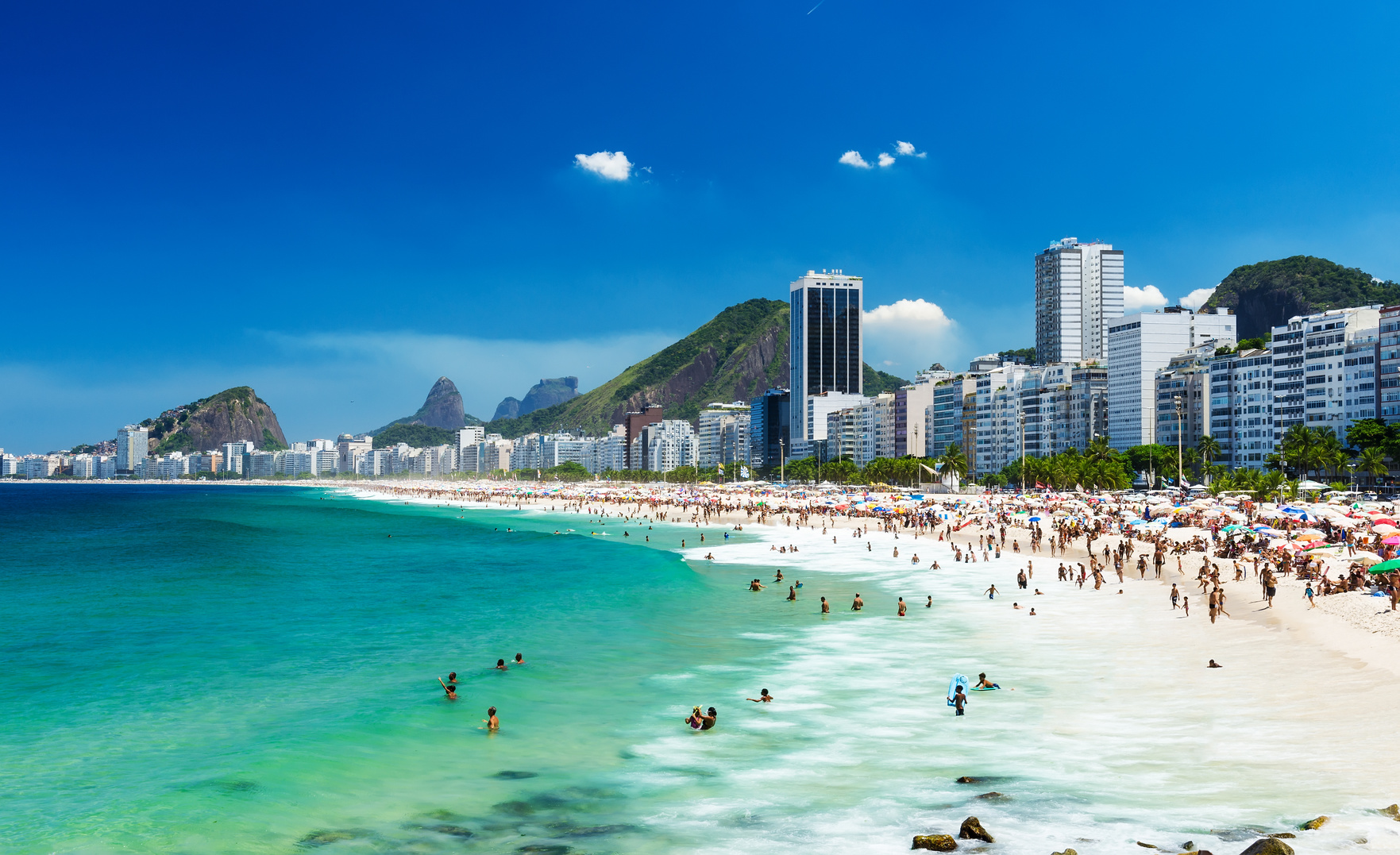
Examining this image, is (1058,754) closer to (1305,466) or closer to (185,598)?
(185,598)

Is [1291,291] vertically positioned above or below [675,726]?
above

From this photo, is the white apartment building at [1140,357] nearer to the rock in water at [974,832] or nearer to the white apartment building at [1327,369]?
the white apartment building at [1327,369]

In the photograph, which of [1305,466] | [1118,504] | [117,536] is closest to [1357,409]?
[1305,466]

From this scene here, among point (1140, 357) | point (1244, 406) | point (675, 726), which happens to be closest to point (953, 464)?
point (1140, 357)

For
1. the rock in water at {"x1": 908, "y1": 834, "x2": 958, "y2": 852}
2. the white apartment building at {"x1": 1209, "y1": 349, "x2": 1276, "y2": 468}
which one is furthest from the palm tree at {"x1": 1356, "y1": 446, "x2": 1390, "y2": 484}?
the rock in water at {"x1": 908, "y1": 834, "x2": 958, "y2": 852}

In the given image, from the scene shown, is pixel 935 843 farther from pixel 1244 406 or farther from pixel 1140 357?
pixel 1140 357

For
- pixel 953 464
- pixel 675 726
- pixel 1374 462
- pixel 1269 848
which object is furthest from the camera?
pixel 953 464

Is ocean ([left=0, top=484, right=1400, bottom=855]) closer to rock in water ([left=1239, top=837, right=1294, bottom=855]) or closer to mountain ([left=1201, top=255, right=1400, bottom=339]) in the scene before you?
rock in water ([left=1239, top=837, right=1294, bottom=855])
